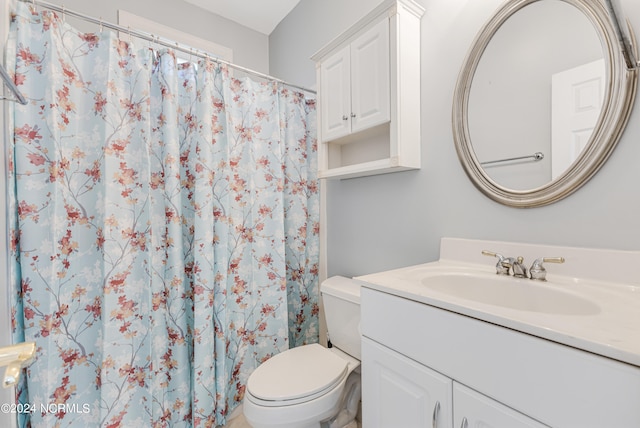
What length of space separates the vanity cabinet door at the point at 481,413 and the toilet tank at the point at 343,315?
66 cm

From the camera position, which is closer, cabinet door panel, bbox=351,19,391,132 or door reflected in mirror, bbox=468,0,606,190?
door reflected in mirror, bbox=468,0,606,190

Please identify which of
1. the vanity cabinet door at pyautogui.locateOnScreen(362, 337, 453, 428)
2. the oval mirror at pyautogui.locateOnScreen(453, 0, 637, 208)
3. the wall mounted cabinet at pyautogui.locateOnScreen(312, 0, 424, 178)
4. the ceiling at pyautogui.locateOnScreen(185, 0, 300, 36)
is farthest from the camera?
the ceiling at pyautogui.locateOnScreen(185, 0, 300, 36)

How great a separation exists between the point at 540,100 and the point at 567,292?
2.13ft

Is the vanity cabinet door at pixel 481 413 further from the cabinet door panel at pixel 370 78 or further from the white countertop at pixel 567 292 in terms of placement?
the cabinet door panel at pixel 370 78

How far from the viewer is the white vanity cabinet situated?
19.9 inches

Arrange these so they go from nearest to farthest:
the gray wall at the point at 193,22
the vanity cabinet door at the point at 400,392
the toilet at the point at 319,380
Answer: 1. the vanity cabinet door at the point at 400,392
2. the toilet at the point at 319,380
3. the gray wall at the point at 193,22

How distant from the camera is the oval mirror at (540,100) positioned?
2.82 ft

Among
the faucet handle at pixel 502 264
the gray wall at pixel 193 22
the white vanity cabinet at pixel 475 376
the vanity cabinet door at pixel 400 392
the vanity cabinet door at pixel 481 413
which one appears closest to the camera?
the white vanity cabinet at pixel 475 376

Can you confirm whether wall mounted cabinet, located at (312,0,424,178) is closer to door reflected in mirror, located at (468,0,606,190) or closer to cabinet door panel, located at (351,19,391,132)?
cabinet door panel, located at (351,19,391,132)

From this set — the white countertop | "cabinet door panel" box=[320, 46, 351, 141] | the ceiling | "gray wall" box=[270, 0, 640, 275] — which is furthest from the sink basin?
the ceiling

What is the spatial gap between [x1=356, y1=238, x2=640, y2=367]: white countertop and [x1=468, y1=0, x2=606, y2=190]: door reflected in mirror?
282mm

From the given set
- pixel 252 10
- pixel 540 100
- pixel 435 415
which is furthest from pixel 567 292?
pixel 252 10

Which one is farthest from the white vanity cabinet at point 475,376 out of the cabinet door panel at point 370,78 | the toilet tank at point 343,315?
the cabinet door panel at point 370,78

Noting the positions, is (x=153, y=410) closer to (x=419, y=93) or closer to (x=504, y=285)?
(x=504, y=285)
